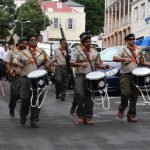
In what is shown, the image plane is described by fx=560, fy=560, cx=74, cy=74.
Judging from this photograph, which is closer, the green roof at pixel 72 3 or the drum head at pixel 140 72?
the drum head at pixel 140 72

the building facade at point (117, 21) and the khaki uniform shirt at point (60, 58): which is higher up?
the building facade at point (117, 21)

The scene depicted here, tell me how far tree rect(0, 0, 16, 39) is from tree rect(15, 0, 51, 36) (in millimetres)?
1204

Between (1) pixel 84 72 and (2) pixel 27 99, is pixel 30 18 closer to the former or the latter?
(1) pixel 84 72

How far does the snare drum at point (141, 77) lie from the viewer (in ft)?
35.6

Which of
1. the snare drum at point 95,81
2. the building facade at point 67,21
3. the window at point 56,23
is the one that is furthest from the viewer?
the window at point 56,23

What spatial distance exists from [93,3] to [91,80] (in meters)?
81.8

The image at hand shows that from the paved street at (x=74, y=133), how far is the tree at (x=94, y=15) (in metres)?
77.8

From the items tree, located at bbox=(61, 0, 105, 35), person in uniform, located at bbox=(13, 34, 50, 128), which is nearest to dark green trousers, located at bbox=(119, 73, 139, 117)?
person in uniform, located at bbox=(13, 34, 50, 128)

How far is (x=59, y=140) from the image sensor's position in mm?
9086

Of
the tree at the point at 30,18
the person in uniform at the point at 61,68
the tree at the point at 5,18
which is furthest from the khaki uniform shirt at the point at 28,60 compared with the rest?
the tree at the point at 30,18

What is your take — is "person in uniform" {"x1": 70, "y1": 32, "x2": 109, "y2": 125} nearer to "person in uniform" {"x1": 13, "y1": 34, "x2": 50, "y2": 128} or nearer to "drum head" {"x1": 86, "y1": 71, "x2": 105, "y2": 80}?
"drum head" {"x1": 86, "y1": 71, "x2": 105, "y2": 80}

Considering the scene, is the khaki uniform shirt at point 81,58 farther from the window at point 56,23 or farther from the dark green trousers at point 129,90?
the window at point 56,23

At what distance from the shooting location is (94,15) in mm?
91500

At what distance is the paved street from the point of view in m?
8.58
